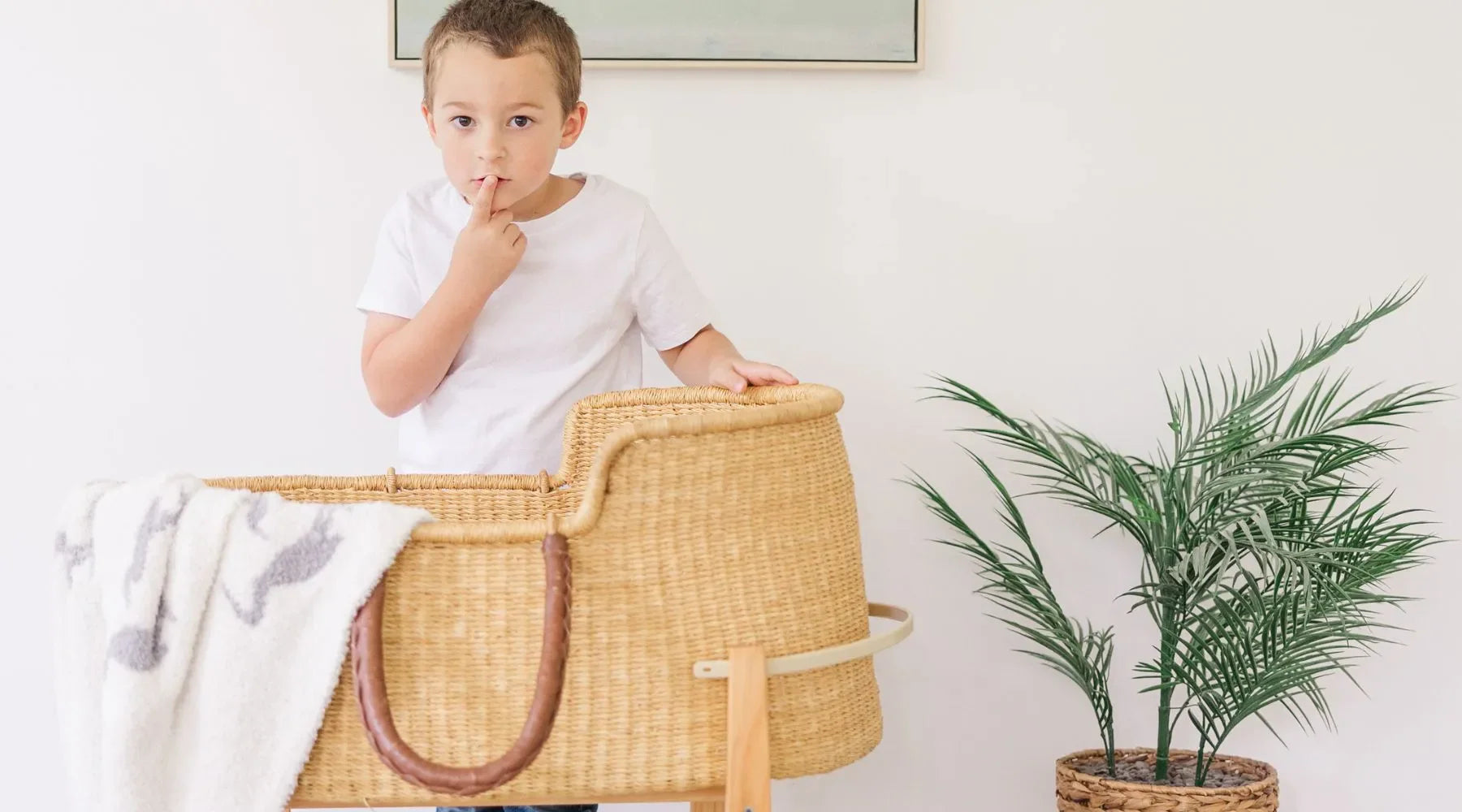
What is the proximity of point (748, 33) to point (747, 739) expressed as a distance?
0.99m

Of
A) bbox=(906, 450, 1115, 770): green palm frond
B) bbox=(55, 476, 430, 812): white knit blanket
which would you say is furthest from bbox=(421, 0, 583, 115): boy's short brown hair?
bbox=(906, 450, 1115, 770): green palm frond

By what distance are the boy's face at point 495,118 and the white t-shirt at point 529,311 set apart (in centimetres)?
9

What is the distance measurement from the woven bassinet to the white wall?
0.75 metres

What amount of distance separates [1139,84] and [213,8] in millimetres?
1167

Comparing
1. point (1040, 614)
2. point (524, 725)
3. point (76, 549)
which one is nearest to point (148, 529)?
point (76, 549)

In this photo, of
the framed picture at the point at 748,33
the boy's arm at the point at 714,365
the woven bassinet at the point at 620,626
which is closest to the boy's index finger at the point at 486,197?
the boy's arm at the point at 714,365

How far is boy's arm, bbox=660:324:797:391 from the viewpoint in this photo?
1093mm

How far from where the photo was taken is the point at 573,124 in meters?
1.20

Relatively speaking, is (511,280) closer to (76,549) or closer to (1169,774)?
(76,549)

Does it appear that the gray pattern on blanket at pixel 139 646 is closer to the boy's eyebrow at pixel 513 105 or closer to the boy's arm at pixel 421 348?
the boy's arm at pixel 421 348

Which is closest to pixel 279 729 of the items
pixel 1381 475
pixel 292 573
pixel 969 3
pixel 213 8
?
pixel 292 573

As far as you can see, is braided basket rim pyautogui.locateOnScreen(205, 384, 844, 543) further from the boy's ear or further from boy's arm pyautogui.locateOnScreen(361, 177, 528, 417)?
the boy's ear

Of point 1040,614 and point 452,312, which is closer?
point 452,312

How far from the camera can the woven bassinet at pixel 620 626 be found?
81 centimetres
